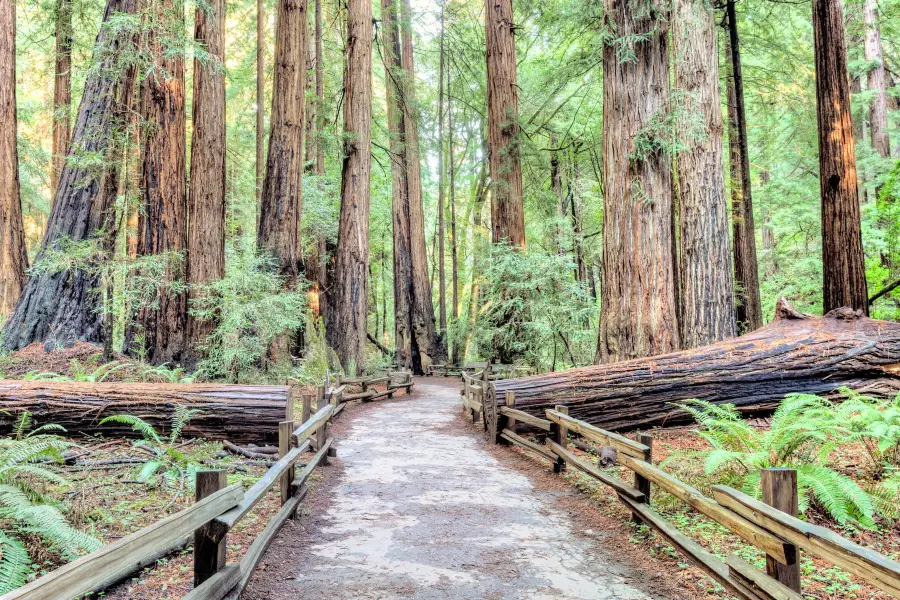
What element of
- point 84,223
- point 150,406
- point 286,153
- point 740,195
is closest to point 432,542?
point 150,406

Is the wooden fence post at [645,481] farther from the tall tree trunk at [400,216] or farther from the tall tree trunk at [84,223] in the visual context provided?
the tall tree trunk at [400,216]

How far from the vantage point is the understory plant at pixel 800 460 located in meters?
4.29

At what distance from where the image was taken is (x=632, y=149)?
30.1 feet

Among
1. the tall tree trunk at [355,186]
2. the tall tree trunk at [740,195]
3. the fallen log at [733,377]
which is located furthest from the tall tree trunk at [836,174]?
the tall tree trunk at [355,186]

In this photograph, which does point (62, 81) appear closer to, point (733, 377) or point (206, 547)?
point (206, 547)

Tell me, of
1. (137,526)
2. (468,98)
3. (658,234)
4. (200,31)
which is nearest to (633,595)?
(137,526)

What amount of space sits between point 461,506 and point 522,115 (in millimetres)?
15181

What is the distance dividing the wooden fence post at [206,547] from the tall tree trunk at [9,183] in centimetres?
1196

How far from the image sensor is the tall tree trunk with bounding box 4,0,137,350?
30.9ft

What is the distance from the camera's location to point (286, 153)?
1309 centimetres

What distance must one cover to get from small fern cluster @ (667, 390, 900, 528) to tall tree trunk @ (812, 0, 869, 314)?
149 inches

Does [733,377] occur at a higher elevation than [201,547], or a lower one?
higher

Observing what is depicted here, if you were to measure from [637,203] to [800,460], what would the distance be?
4906 mm

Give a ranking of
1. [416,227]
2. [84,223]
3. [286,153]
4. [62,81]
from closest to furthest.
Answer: [84,223]
[286,153]
[62,81]
[416,227]
